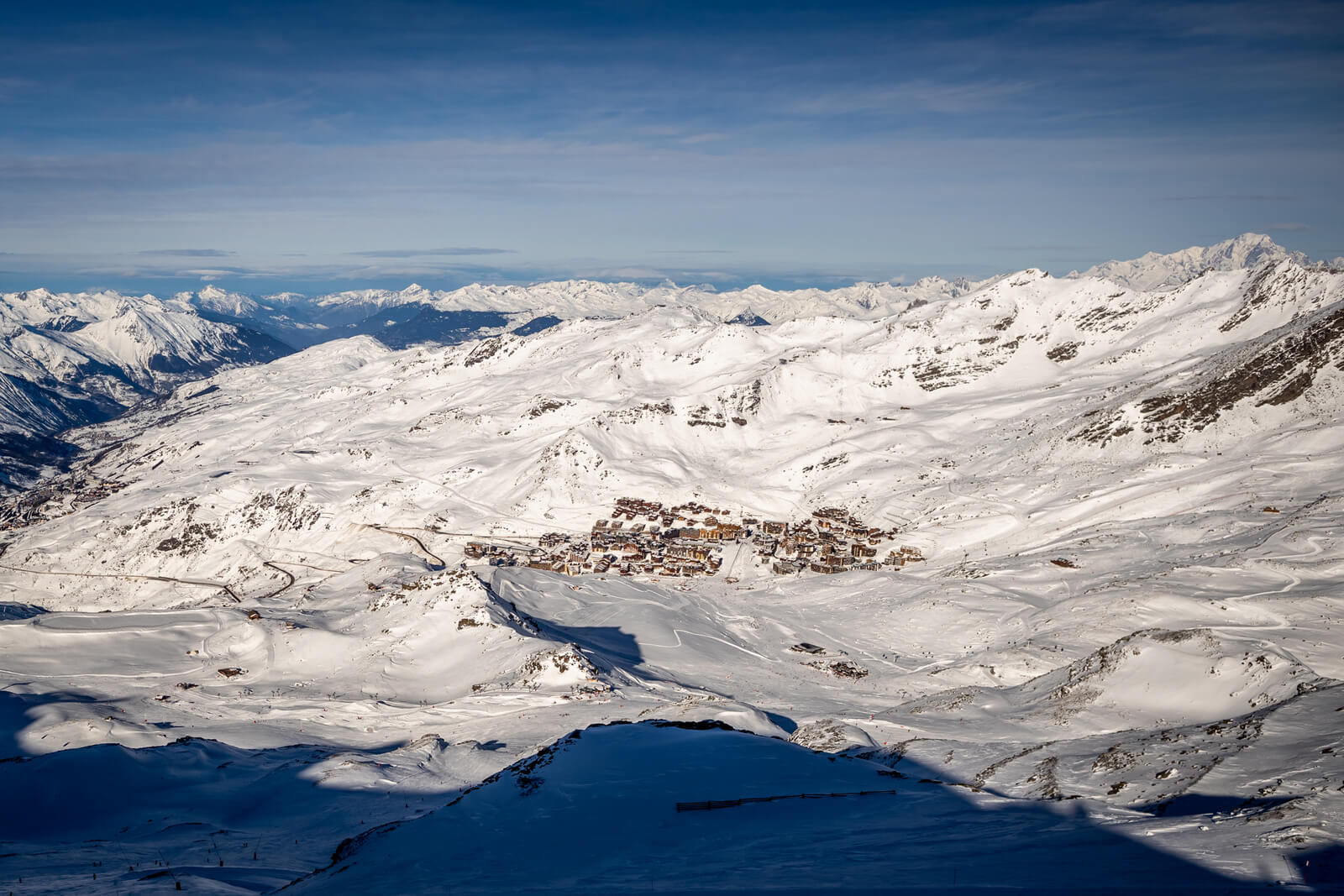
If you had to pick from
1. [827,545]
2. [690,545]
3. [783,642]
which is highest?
[827,545]

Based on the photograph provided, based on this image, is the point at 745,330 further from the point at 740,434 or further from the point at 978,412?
the point at 978,412

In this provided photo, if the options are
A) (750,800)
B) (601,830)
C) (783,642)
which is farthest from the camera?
(783,642)

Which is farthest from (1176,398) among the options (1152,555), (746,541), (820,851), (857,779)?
(820,851)

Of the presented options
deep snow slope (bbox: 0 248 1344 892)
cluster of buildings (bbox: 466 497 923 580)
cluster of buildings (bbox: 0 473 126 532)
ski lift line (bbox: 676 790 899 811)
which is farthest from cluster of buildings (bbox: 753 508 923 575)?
cluster of buildings (bbox: 0 473 126 532)

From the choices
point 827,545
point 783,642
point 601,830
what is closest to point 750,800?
point 601,830

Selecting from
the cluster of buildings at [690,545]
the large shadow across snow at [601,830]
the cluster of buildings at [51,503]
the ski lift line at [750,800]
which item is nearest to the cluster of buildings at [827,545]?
the cluster of buildings at [690,545]

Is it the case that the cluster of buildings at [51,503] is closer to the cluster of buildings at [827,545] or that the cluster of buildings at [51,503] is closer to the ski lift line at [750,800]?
the cluster of buildings at [827,545]

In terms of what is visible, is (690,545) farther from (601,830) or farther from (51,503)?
(51,503)
